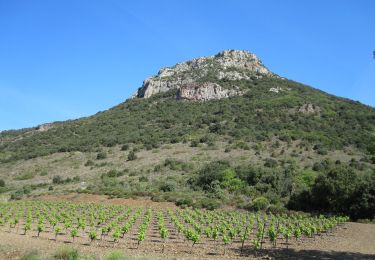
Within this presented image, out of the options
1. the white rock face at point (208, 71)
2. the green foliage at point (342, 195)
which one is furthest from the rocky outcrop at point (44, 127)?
the green foliage at point (342, 195)

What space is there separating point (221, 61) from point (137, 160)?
57812mm

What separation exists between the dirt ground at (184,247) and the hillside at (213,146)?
5496mm

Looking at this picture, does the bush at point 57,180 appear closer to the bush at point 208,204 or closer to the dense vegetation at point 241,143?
the dense vegetation at point 241,143

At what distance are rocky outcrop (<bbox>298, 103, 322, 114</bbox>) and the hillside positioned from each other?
215mm

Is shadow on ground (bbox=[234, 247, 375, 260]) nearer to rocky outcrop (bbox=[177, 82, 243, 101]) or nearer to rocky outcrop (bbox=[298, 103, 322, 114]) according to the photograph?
rocky outcrop (bbox=[298, 103, 322, 114])

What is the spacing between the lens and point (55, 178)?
54.1m

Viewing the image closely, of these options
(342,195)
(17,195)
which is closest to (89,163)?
(17,195)

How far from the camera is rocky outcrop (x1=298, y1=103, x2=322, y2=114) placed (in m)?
77.1

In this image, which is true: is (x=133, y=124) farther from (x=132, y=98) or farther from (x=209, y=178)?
(x=209, y=178)

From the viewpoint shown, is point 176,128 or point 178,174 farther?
point 176,128

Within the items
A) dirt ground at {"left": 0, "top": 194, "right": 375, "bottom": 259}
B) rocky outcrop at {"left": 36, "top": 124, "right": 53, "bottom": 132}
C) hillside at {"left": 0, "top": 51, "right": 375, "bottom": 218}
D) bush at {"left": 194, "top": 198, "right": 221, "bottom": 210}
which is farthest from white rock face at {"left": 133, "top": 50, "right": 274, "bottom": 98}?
dirt ground at {"left": 0, "top": 194, "right": 375, "bottom": 259}

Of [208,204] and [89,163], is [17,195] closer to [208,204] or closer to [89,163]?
[89,163]

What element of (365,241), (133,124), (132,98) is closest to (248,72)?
(132,98)

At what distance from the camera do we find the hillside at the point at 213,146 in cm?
4416
